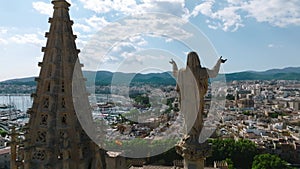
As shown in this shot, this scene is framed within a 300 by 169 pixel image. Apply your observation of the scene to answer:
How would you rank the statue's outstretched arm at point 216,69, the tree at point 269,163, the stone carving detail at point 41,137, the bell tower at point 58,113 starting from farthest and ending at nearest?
the tree at point 269,163 < the stone carving detail at point 41,137 < the bell tower at point 58,113 < the statue's outstretched arm at point 216,69

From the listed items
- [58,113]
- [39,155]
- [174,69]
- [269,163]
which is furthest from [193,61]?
[269,163]

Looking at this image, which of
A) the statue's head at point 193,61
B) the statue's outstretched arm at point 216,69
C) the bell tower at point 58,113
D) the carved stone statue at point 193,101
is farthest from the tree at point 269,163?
the statue's head at point 193,61

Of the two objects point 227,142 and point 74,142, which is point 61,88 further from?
point 227,142

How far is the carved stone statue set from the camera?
4.30 meters

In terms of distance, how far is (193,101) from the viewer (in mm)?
4352

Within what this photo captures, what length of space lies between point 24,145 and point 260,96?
173952 millimetres

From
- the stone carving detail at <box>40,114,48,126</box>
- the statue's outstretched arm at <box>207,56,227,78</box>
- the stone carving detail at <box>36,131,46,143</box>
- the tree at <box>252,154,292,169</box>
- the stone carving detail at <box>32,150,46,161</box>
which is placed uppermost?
the statue's outstretched arm at <box>207,56,227,78</box>

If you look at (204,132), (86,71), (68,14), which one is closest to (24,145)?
(86,71)

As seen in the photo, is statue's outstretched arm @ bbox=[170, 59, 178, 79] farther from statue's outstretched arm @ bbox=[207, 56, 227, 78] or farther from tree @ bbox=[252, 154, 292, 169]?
tree @ bbox=[252, 154, 292, 169]

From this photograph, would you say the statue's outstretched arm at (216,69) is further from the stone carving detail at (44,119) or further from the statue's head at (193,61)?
the stone carving detail at (44,119)

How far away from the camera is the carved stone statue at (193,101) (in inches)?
169

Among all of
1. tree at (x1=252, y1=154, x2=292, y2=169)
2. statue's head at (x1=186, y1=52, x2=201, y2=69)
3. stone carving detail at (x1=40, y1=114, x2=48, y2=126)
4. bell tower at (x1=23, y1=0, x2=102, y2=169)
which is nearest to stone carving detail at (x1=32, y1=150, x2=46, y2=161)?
bell tower at (x1=23, y1=0, x2=102, y2=169)

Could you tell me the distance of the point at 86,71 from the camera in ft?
24.2

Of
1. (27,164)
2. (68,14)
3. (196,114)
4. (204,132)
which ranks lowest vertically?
(27,164)
